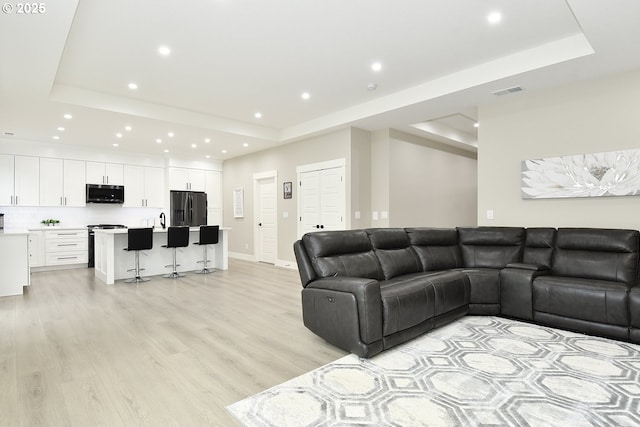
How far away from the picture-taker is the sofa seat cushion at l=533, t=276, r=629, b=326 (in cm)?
296

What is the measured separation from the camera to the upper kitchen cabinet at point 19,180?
6.89 m

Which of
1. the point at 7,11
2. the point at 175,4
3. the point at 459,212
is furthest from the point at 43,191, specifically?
the point at 459,212

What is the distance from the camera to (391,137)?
6.34 m

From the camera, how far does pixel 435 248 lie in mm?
4281

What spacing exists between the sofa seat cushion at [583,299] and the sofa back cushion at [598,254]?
0.20m

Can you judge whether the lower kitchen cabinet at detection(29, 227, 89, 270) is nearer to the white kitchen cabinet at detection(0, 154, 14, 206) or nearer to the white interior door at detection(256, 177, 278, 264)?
the white kitchen cabinet at detection(0, 154, 14, 206)

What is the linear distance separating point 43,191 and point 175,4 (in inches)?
257

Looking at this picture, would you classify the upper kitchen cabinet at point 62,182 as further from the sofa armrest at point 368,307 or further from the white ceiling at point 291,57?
the sofa armrest at point 368,307

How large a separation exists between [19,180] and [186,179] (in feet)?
11.1

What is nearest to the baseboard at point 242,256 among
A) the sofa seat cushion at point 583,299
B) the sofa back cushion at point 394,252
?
the sofa back cushion at point 394,252

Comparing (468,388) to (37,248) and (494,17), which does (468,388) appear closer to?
(494,17)

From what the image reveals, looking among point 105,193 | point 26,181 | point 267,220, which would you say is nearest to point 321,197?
point 267,220

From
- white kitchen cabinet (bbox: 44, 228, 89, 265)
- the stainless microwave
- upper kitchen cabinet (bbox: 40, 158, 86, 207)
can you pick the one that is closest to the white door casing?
the stainless microwave

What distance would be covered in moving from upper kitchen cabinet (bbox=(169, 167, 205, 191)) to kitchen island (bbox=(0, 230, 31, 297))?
4075 millimetres
